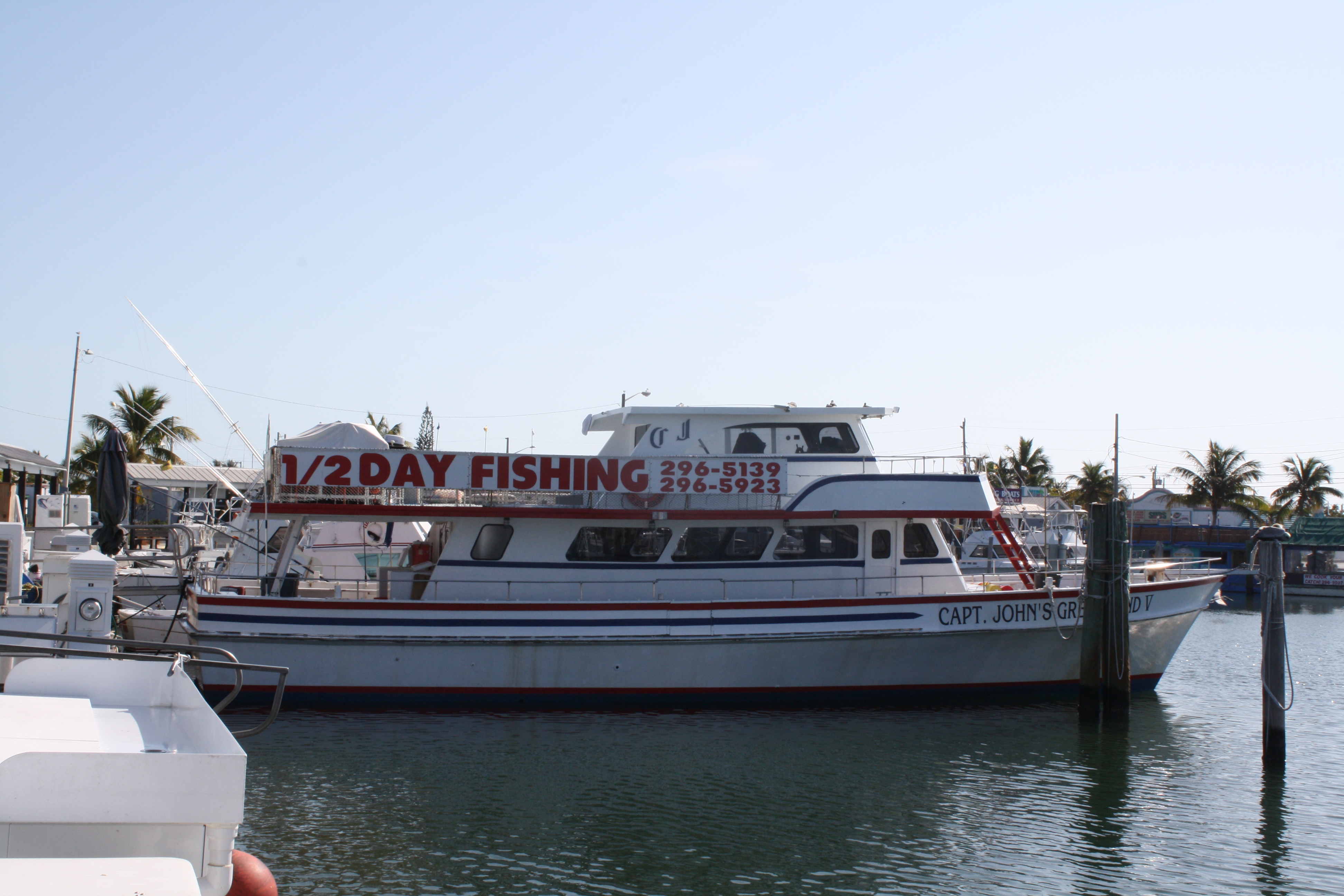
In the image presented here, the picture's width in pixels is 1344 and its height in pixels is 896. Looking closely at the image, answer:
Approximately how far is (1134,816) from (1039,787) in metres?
1.18

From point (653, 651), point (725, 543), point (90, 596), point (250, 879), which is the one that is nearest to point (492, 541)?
point (653, 651)

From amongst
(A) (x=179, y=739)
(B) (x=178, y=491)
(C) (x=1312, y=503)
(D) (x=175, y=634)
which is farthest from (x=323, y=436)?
(C) (x=1312, y=503)

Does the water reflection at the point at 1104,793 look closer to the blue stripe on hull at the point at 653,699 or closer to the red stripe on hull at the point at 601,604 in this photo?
the blue stripe on hull at the point at 653,699

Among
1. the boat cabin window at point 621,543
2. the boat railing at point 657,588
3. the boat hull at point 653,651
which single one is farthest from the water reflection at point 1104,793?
the boat cabin window at point 621,543

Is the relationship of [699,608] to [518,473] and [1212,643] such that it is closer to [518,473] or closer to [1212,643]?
[518,473]

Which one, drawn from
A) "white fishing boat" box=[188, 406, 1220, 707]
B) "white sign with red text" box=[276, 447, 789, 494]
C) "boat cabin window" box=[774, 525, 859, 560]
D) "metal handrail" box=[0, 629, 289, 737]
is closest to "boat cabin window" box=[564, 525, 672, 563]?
"white fishing boat" box=[188, 406, 1220, 707]

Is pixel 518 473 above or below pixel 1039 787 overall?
above

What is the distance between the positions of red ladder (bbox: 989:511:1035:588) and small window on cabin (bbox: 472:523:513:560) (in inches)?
285

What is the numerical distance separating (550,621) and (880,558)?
5051 mm

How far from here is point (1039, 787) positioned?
11.9 m

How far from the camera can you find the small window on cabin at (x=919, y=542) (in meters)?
16.3

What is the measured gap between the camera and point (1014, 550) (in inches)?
653

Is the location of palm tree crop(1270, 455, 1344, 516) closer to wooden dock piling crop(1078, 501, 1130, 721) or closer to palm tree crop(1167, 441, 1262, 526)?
palm tree crop(1167, 441, 1262, 526)

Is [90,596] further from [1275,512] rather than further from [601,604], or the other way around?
[1275,512]
